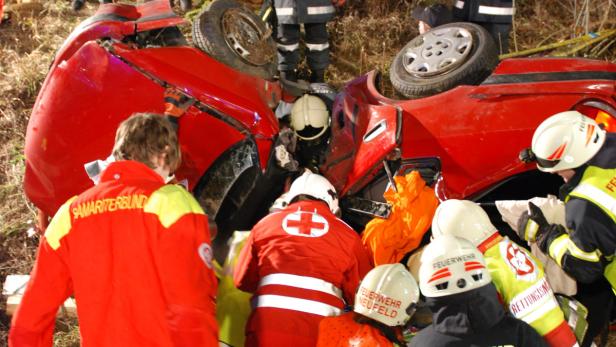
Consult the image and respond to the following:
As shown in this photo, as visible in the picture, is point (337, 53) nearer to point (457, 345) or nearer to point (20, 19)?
point (20, 19)

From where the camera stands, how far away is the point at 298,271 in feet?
10.9

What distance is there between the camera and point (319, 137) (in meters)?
4.45

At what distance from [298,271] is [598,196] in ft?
4.72

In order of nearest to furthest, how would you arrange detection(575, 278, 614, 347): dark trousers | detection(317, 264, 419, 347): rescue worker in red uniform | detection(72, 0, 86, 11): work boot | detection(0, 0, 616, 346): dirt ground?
detection(317, 264, 419, 347): rescue worker in red uniform → detection(575, 278, 614, 347): dark trousers → detection(0, 0, 616, 346): dirt ground → detection(72, 0, 86, 11): work boot

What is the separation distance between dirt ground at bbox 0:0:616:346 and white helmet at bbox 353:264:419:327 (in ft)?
8.75

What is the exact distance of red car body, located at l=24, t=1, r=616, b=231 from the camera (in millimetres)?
3854

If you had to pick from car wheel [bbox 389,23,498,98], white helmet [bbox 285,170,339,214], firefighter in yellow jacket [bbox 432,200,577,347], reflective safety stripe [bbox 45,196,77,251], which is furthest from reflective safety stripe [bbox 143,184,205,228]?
car wheel [bbox 389,23,498,98]

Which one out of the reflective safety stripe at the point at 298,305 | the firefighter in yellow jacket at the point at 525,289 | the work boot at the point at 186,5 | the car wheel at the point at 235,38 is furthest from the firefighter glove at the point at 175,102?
the work boot at the point at 186,5

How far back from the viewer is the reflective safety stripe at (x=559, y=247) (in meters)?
3.37

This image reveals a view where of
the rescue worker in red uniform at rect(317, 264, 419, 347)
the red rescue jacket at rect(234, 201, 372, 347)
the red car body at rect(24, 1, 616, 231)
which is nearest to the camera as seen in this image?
the rescue worker in red uniform at rect(317, 264, 419, 347)

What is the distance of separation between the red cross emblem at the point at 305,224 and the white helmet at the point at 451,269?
0.62 meters

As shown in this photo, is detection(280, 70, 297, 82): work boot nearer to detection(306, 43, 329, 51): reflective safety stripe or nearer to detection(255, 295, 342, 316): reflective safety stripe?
detection(306, 43, 329, 51): reflective safety stripe

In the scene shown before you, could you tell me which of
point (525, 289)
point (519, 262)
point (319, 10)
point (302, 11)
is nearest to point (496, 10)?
point (319, 10)

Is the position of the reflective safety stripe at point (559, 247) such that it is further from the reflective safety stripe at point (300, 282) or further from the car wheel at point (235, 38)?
the car wheel at point (235, 38)
